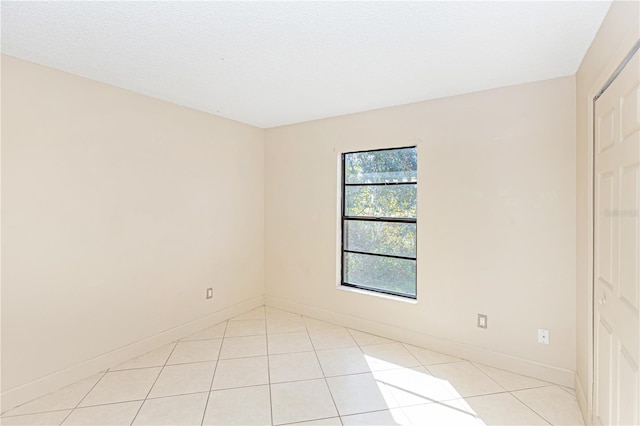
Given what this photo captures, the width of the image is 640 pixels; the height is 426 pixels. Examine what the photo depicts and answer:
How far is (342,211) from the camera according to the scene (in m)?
3.71

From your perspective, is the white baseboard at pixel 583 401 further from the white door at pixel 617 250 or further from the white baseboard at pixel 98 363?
the white baseboard at pixel 98 363

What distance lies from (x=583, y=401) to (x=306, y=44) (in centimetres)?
296

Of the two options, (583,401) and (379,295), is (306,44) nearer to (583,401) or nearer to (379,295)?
(379,295)

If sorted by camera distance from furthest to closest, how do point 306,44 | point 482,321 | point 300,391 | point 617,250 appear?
1. point 482,321
2. point 300,391
3. point 306,44
4. point 617,250

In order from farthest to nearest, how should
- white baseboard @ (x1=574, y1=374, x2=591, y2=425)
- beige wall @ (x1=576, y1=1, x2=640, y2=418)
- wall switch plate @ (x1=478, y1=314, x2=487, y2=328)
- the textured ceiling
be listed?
wall switch plate @ (x1=478, y1=314, x2=487, y2=328)
white baseboard @ (x1=574, y1=374, x2=591, y2=425)
the textured ceiling
beige wall @ (x1=576, y1=1, x2=640, y2=418)

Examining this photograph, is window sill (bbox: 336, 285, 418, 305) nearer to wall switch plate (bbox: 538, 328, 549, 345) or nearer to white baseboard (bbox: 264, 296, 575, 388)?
white baseboard (bbox: 264, 296, 575, 388)

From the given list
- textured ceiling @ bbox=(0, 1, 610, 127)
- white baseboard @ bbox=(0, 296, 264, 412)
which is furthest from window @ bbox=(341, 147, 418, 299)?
white baseboard @ bbox=(0, 296, 264, 412)

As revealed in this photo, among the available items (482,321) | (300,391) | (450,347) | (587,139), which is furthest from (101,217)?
(587,139)

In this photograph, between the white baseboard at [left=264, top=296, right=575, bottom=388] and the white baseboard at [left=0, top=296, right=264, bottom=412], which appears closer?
the white baseboard at [left=0, top=296, right=264, bottom=412]

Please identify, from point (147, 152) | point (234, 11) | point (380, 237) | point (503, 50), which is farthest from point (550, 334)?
point (147, 152)

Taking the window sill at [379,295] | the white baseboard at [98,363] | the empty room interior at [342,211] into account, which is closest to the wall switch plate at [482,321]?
the empty room interior at [342,211]

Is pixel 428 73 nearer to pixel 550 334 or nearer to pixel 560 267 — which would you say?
Result: pixel 560 267

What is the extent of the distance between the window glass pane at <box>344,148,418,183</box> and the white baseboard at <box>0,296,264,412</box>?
7.38 ft

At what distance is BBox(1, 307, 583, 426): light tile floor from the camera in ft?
6.63
